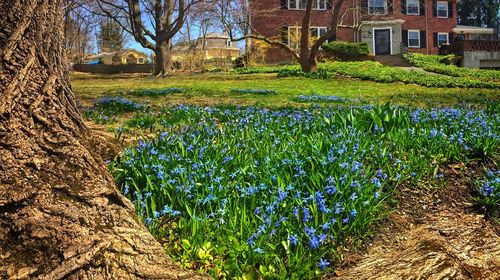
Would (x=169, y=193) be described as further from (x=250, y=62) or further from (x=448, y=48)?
(x=448, y=48)

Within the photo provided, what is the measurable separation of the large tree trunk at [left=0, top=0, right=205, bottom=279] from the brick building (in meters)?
31.6

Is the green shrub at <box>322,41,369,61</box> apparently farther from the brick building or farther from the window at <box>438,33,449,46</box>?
the window at <box>438,33,449,46</box>

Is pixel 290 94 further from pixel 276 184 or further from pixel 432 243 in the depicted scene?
pixel 432 243

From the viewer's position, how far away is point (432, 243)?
9.35 ft

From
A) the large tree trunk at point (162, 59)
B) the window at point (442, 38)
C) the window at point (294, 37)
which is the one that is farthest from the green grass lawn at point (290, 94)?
the window at point (442, 38)

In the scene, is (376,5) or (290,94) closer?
(290,94)

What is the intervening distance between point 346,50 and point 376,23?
838 centimetres

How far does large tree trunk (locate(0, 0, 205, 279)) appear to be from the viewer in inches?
77.5

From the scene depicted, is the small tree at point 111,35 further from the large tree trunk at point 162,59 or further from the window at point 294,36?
the large tree trunk at point 162,59

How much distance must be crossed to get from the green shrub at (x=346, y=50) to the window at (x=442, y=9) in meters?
14.0

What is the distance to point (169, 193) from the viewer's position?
2.99 meters

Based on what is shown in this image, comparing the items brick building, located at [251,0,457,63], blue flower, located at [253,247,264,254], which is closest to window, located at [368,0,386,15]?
brick building, located at [251,0,457,63]

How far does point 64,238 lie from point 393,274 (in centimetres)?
171

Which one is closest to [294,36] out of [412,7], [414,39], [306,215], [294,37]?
[294,37]
